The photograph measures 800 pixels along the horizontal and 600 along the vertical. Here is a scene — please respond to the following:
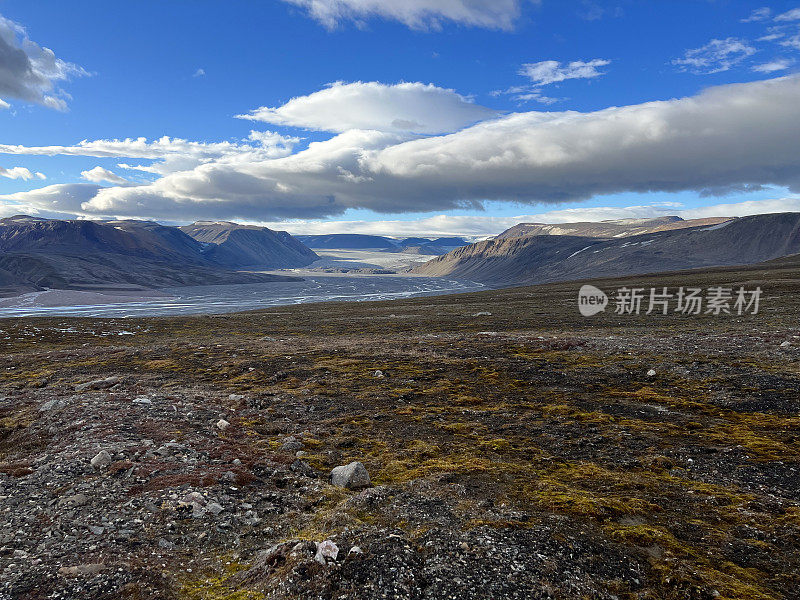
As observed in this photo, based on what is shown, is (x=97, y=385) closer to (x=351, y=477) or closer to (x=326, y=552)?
(x=351, y=477)

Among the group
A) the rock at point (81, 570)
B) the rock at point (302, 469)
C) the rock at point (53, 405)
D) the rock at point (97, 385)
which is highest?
the rock at point (81, 570)

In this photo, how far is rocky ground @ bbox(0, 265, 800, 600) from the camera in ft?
23.1

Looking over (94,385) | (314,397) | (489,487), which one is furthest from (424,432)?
(94,385)

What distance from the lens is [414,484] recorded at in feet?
34.6

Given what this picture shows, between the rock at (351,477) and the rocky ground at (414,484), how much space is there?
0.36 m

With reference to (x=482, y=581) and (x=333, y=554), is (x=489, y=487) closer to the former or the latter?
(x=482, y=581)

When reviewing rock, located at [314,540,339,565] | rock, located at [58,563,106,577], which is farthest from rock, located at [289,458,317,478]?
rock, located at [58,563,106,577]

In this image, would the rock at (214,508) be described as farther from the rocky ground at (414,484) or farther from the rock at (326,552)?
the rock at (326,552)

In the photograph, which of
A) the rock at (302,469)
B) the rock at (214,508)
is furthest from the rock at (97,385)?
the rock at (214,508)

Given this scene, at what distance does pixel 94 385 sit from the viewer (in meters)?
21.4

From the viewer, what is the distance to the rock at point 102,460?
11133 mm

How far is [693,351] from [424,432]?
68.8 ft

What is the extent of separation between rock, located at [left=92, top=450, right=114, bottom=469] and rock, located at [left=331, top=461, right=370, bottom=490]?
246 inches

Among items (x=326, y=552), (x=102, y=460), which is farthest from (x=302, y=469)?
(x=102, y=460)
